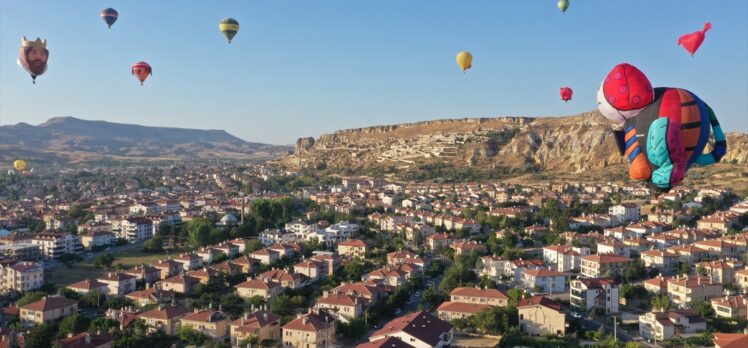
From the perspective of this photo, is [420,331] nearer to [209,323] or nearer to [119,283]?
[209,323]

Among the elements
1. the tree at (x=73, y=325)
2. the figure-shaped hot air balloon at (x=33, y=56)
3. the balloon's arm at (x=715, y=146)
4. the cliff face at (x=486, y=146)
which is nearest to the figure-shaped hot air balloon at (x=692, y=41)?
the balloon's arm at (x=715, y=146)

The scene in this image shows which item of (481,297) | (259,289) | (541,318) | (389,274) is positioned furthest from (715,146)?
(259,289)

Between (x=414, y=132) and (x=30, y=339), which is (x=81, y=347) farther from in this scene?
(x=414, y=132)

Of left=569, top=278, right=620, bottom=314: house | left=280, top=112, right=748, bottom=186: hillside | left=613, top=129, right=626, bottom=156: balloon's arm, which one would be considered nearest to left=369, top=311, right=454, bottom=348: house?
left=569, top=278, right=620, bottom=314: house

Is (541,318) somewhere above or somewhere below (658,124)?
below

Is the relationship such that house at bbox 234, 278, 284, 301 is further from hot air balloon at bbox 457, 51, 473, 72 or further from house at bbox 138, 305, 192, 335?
hot air balloon at bbox 457, 51, 473, 72

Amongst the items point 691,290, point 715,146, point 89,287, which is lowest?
point 89,287

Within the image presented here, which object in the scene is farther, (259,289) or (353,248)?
(353,248)
